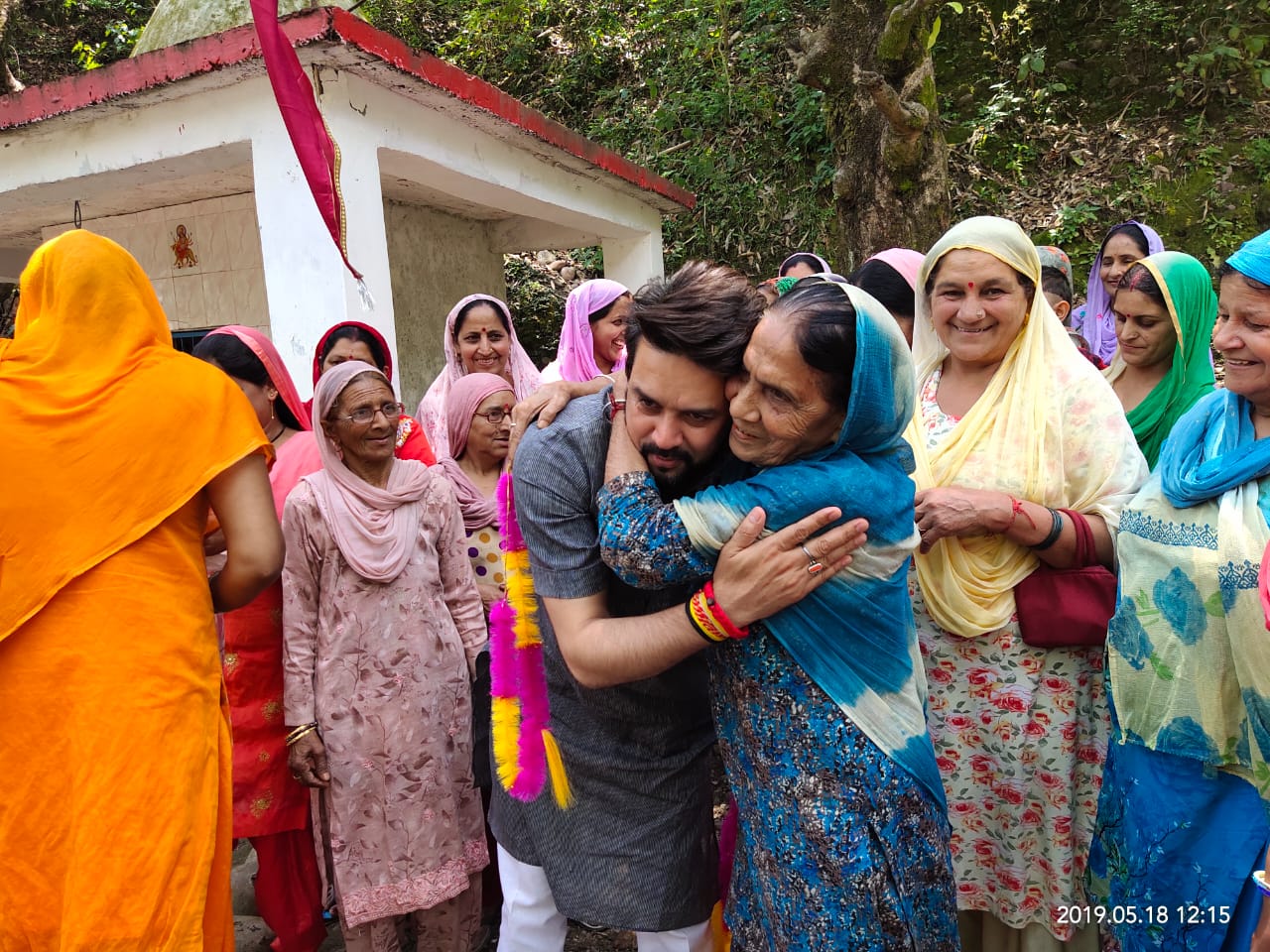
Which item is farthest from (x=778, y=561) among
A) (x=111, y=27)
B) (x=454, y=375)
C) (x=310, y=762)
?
(x=111, y=27)

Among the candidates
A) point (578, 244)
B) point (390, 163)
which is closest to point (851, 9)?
point (578, 244)

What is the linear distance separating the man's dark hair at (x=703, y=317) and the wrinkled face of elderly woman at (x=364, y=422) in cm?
140

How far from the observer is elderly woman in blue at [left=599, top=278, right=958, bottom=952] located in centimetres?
142

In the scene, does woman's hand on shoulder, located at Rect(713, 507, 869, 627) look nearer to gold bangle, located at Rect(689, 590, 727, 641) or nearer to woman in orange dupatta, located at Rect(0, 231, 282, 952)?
gold bangle, located at Rect(689, 590, 727, 641)

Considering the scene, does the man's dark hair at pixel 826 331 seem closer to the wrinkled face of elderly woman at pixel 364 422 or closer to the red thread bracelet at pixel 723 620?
the red thread bracelet at pixel 723 620

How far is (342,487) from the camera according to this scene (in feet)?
8.73

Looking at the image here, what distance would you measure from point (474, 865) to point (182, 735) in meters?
1.14

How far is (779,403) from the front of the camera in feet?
4.77

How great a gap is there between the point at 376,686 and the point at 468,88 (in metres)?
3.34

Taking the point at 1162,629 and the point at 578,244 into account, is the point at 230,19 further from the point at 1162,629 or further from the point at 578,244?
the point at 1162,629

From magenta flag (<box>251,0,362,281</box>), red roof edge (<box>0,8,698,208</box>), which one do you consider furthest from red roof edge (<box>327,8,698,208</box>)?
magenta flag (<box>251,0,362,281</box>)

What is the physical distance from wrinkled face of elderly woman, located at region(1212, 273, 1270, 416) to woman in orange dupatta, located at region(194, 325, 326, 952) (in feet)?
8.25

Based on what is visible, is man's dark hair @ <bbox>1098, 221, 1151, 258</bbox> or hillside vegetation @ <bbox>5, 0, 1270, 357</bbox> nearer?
man's dark hair @ <bbox>1098, 221, 1151, 258</bbox>

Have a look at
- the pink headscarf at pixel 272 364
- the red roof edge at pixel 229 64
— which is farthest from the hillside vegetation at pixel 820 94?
the pink headscarf at pixel 272 364
